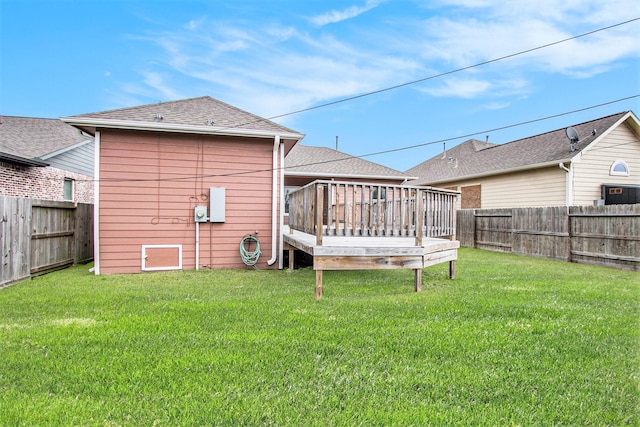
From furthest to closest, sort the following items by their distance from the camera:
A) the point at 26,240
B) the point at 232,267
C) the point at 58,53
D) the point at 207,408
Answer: the point at 58,53 < the point at 232,267 < the point at 26,240 < the point at 207,408

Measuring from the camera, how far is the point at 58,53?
12156 millimetres

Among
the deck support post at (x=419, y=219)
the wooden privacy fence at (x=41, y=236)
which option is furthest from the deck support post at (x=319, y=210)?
the wooden privacy fence at (x=41, y=236)

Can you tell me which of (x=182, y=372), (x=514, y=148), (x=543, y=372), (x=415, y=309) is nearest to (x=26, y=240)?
(x=182, y=372)

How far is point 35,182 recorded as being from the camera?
1170 centimetres

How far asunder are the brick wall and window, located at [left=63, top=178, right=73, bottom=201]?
0.39 feet

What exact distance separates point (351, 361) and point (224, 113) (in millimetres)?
6987

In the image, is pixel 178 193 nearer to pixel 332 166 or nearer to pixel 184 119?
pixel 184 119

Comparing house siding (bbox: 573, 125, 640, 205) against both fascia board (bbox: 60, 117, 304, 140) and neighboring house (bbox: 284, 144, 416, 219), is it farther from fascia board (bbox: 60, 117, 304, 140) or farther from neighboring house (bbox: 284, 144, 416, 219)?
fascia board (bbox: 60, 117, 304, 140)

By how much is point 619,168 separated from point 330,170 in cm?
993

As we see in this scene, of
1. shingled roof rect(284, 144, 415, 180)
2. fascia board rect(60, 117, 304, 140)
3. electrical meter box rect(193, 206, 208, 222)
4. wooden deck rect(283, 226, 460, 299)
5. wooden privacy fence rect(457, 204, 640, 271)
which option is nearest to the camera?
wooden deck rect(283, 226, 460, 299)

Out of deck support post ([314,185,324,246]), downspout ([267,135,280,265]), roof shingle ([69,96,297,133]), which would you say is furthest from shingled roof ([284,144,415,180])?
deck support post ([314,185,324,246])

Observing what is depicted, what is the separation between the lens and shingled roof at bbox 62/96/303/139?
6.77 meters

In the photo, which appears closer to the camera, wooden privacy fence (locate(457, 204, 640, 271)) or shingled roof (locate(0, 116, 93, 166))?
wooden privacy fence (locate(457, 204, 640, 271))

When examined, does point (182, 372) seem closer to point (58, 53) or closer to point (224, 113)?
point (224, 113)
